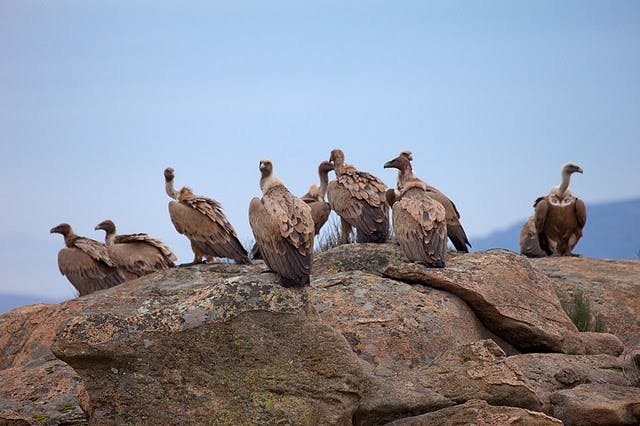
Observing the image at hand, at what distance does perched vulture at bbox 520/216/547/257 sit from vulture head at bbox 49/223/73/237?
346 inches

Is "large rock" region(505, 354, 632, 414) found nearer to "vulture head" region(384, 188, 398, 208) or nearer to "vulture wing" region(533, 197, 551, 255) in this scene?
"vulture head" region(384, 188, 398, 208)

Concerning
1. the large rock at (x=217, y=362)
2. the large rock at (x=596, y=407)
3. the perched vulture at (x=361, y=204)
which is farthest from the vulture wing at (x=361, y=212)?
the large rock at (x=217, y=362)

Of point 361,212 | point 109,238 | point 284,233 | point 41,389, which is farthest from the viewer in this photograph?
point 109,238

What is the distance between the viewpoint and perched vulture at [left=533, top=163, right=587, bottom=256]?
1795 cm

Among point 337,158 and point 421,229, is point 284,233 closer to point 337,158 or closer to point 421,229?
point 421,229

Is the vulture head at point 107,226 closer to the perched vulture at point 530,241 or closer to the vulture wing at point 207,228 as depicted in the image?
the vulture wing at point 207,228

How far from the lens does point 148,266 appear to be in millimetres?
15344

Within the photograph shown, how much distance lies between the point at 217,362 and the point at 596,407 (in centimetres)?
312

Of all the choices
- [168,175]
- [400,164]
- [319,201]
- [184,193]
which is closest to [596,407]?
[400,164]

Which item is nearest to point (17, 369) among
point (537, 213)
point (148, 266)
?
point (148, 266)

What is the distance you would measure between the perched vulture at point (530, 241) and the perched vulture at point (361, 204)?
525cm

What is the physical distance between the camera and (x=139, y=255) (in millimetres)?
15422

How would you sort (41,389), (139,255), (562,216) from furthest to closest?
(562,216)
(139,255)
(41,389)

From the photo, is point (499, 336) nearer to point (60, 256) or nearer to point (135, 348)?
point (135, 348)
